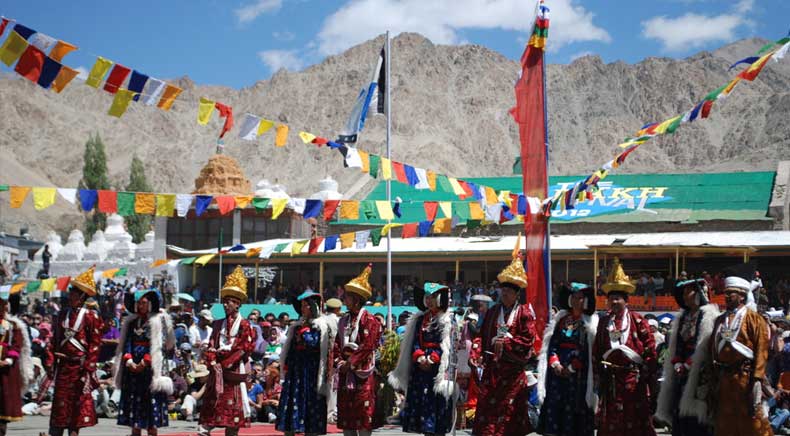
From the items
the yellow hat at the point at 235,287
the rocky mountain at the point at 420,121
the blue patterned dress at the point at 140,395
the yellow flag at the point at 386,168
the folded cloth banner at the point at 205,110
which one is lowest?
the blue patterned dress at the point at 140,395

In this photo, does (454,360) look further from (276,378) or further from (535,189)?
(276,378)

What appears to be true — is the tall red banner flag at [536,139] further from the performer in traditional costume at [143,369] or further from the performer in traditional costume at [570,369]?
the performer in traditional costume at [143,369]

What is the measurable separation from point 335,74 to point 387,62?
12173cm

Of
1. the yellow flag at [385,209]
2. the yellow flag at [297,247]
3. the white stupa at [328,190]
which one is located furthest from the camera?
the white stupa at [328,190]

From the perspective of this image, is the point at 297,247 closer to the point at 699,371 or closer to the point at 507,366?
the point at 507,366

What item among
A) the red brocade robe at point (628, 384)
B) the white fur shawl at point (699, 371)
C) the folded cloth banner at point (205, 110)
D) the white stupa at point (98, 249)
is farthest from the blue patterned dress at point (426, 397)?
the white stupa at point (98, 249)

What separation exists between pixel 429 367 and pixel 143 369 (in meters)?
3.35

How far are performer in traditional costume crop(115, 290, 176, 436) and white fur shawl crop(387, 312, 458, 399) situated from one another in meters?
2.72

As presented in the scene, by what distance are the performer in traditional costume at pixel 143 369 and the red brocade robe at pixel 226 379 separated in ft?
1.89

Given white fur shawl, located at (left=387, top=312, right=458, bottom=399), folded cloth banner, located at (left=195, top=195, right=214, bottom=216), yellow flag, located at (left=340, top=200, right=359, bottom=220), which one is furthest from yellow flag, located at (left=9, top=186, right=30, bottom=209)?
white fur shawl, located at (left=387, top=312, right=458, bottom=399)

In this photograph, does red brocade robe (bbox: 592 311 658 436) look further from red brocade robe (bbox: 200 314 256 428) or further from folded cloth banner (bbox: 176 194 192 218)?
folded cloth banner (bbox: 176 194 192 218)

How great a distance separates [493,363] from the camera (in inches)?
415

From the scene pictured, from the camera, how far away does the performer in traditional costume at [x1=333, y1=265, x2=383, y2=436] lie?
36.8 feet

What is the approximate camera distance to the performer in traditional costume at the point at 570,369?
34.1 ft
